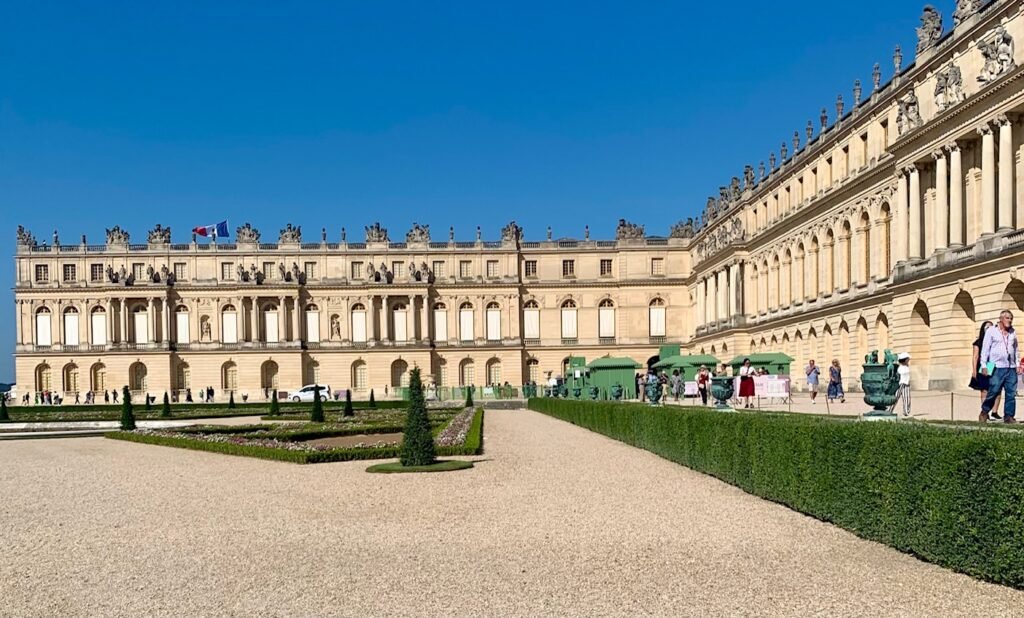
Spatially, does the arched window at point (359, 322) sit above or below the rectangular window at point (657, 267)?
below

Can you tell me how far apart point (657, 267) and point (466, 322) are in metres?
14.9

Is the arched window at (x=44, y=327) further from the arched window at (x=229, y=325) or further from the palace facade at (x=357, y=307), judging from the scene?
the arched window at (x=229, y=325)

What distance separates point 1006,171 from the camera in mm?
28141

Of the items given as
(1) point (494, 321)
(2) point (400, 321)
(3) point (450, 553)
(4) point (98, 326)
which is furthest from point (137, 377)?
(3) point (450, 553)

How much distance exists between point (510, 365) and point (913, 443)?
66910 millimetres

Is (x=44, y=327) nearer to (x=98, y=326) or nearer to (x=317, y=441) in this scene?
(x=98, y=326)

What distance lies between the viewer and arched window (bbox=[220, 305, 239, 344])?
7338 cm

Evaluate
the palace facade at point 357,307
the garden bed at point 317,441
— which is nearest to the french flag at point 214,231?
the palace facade at point 357,307

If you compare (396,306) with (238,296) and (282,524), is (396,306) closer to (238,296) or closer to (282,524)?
(238,296)

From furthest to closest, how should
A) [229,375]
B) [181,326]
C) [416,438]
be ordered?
[181,326]
[229,375]
[416,438]

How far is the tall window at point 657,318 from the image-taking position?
74.4 m

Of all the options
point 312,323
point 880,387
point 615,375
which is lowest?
point 615,375

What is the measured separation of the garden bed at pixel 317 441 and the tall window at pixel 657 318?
45146 mm

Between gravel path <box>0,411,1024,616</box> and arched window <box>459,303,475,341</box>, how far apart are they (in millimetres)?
59655
